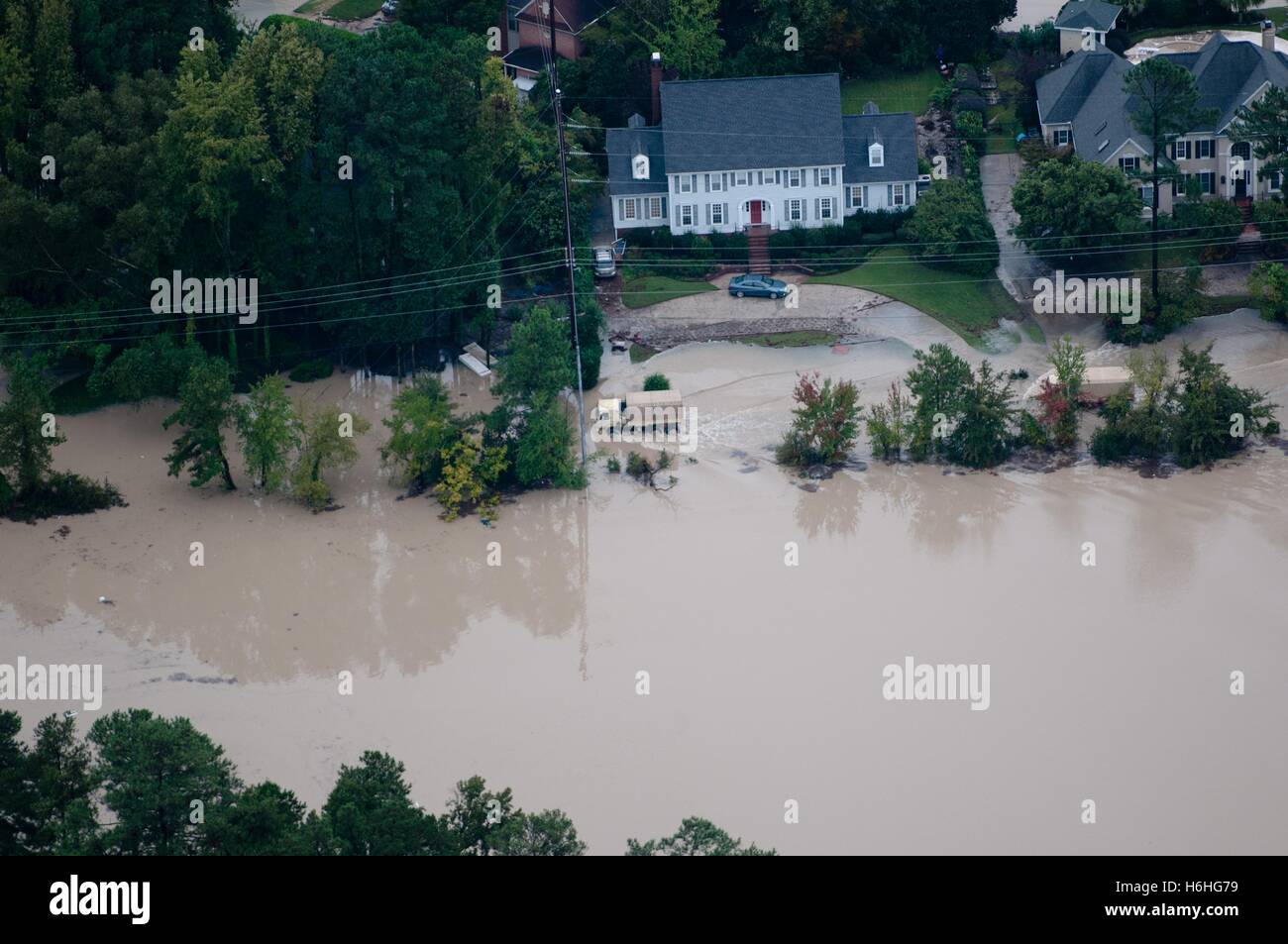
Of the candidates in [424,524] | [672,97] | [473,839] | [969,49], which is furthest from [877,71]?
[473,839]

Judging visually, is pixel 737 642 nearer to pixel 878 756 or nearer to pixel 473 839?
pixel 878 756

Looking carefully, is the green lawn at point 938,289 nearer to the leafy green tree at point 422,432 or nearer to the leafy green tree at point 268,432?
the leafy green tree at point 422,432

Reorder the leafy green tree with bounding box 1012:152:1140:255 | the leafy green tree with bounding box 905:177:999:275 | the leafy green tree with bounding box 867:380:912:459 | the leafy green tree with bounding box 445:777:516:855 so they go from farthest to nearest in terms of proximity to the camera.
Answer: the leafy green tree with bounding box 905:177:999:275
the leafy green tree with bounding box 1012:152:1140:255
the leafy green tree with bounding box 867:380:912:459
the leafy green tree with bounding box 445:777:516:855

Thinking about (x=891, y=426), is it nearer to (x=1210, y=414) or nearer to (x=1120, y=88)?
(x=1210, y=414)

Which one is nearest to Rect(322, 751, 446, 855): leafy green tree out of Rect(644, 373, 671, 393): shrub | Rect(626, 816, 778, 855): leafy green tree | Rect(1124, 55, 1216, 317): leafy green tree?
Rect(626, 816, 778, 855): leafy green tree

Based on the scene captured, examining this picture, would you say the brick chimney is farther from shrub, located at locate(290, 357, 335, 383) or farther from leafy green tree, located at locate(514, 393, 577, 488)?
leafy green tree, located at locate(514, 393, 577, 488)

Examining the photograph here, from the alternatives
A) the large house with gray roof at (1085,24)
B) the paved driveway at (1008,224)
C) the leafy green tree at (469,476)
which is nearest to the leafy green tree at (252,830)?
the leafy green tree at (469,476)
